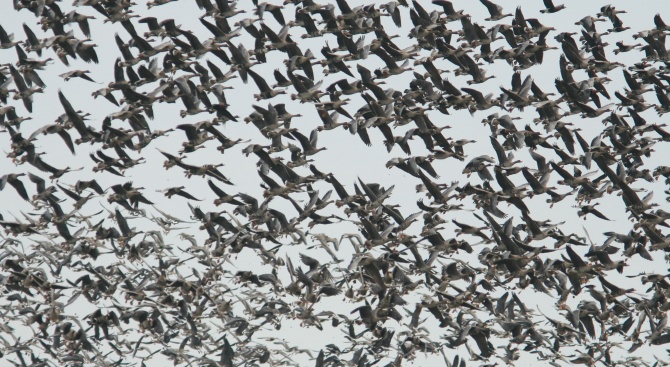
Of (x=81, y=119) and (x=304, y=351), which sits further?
(x=304, y=351)

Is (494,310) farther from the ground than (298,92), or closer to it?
closer to it

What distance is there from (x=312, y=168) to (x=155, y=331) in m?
5.58

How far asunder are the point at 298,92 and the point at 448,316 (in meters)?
6.61

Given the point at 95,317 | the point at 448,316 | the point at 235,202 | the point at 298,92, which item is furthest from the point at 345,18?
the point at 95,317

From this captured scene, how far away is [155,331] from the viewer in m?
29.1

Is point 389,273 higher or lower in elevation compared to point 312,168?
lower

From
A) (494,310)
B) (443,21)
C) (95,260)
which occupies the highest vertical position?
(443,21)

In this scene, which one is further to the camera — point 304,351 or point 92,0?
point 304,351

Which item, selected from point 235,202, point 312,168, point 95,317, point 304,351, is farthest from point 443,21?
point 95,317

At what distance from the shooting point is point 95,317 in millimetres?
29156

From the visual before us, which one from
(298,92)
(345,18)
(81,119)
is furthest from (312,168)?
(81,119)

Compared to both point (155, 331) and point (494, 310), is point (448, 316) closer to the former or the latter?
point (494, 310)

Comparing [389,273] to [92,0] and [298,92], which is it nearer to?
[298,92]

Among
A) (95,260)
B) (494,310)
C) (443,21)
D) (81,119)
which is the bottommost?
(494,310)
